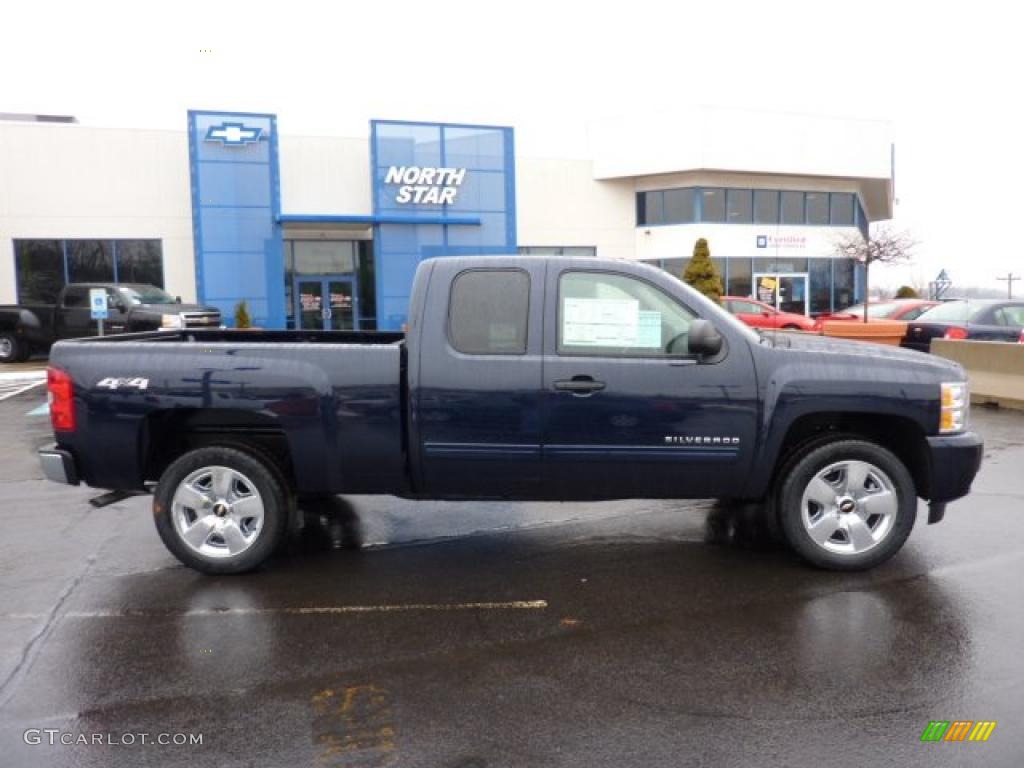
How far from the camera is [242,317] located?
91.9ft

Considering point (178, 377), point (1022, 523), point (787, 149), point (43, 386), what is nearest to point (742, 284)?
point (787, 149)

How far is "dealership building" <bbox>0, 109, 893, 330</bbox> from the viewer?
28625mm

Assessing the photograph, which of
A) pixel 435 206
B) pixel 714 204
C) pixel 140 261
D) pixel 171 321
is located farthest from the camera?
pixel 714 204

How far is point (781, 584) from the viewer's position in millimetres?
5164

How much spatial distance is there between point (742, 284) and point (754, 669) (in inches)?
1326

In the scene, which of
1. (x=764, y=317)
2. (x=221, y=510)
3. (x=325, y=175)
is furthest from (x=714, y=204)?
(x=221, y=510)

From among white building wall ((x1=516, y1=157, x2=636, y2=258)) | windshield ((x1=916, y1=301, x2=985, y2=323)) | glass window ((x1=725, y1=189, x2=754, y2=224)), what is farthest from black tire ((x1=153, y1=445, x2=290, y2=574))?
glass window ((x1=725, y1=189, x2=754, y2=224))

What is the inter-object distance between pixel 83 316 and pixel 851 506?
21.6 meters

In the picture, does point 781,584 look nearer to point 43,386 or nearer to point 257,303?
point 43,386

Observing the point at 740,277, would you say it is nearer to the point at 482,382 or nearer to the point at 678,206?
the point at 678,206

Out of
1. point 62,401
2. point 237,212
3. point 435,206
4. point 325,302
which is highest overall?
point 435,206

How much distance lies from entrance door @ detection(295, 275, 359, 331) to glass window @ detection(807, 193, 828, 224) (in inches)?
790

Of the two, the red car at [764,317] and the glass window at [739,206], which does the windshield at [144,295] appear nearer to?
the red car at [764,317]

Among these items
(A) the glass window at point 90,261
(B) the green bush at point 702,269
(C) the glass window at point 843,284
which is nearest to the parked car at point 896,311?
(B) the green bush at point 702,269
